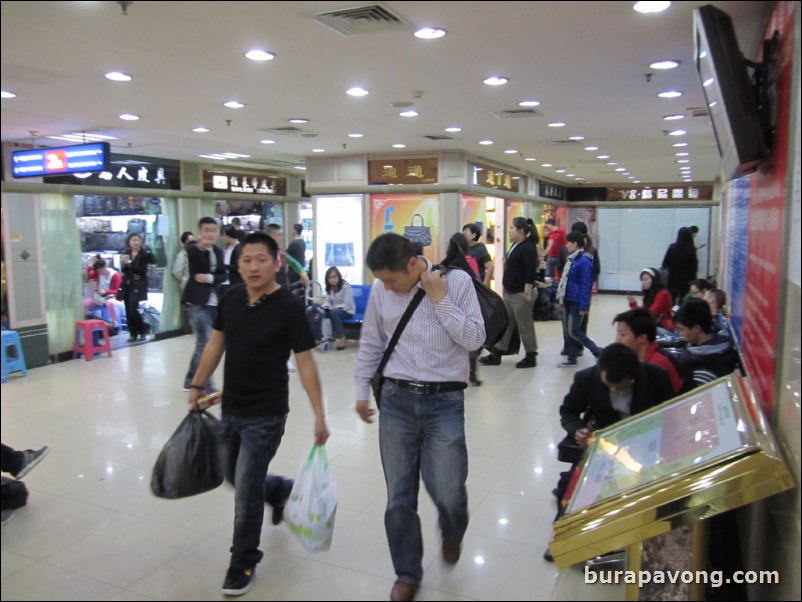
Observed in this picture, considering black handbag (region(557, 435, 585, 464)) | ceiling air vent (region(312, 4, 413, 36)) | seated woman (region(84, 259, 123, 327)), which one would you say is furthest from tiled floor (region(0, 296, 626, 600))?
seated woman (region(84, 259, 123, 327))

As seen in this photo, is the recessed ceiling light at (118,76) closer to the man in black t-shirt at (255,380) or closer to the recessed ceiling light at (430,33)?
the recessed ceiling light at (430,33)

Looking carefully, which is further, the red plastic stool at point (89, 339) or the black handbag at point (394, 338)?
the red plastic stool at point (89, 339)

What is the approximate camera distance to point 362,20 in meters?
3.17

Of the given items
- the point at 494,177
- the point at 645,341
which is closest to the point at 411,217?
the point at 494,177

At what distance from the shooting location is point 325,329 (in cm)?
799

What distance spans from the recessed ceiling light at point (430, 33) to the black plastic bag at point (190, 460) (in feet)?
7.26

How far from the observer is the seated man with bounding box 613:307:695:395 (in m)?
3.18

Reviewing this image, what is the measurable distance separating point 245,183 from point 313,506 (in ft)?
30.3

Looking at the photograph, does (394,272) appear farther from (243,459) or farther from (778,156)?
(778,156)

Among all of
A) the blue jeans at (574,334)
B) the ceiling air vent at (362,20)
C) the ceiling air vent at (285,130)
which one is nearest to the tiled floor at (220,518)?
the blue jeans at (574,334)

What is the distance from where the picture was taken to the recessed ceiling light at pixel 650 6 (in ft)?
9.49

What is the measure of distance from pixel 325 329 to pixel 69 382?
2958mm

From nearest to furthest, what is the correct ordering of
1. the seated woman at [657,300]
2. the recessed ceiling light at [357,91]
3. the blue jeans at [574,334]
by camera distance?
1. the recessed ceiling light at [357,91]
2. the seated woman at [657,300]
3. the blue jeans at [574,334]

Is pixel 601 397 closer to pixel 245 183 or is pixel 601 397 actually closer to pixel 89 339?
pixel 89 339
